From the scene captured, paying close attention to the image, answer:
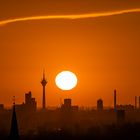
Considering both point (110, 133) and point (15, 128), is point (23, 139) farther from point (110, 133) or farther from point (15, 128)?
point (15, 128)

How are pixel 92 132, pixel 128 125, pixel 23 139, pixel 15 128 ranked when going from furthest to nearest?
pixel 128 125 < pixel 92 132 < pixel 23 139 < pixel 15 128

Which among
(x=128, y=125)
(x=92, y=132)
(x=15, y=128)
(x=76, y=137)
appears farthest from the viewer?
(x=128, y=125)

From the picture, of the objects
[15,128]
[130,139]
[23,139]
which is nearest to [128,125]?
[130,139]

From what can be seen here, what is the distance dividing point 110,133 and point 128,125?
63.6ft

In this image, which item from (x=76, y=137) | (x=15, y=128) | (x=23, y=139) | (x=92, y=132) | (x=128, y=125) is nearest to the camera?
(x=15, y=128)

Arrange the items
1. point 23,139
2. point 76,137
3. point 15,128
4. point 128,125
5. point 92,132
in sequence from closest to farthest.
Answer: point 15,128 < point 23,139 < point 76,137 < point 92,132 < point 128,125

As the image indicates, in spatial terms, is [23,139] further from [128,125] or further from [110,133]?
[128,125]

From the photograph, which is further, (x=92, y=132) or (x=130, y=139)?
(x=92, y=132)

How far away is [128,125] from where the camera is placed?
192500 mm

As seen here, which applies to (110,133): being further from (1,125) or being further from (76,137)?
(1,125)

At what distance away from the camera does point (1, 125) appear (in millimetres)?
198625

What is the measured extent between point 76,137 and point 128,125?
28.6 metres

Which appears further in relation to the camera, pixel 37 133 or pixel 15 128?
pixel 37 133

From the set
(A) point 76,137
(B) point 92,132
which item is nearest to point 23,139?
(A) point 76,137
